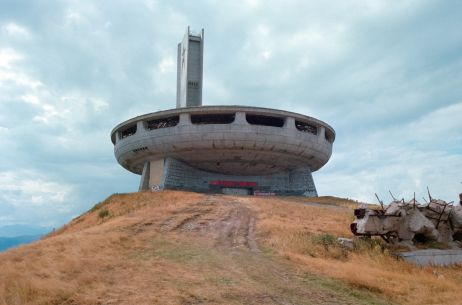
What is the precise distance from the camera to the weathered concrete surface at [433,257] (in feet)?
50.3

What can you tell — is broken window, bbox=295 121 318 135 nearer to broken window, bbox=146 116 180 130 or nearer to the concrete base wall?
the concrete base wall

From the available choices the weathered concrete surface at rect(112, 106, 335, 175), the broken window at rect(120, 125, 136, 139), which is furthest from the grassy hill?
the broken window at rect(120, 125, 136, 139)

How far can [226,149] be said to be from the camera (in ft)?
146

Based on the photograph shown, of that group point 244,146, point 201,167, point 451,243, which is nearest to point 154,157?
point 201,167

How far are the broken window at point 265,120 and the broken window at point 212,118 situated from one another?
6.66 ft

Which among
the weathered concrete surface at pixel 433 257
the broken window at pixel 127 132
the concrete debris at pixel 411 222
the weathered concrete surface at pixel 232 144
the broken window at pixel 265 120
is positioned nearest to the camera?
the weathered concrete surface at pixel 433 257

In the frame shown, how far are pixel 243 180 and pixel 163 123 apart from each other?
39.2 ft

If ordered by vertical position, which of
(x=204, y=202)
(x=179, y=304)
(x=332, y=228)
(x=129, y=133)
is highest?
(x=129, y=133)

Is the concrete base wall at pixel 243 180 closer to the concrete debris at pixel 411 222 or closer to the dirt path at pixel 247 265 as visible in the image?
the dirt path at pixel 247 265

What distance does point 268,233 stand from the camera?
61.9 feet

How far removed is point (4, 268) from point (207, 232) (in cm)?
943

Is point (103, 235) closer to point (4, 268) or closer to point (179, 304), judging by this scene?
point (4, 268)

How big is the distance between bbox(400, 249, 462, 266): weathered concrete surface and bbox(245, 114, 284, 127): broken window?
31.3 m

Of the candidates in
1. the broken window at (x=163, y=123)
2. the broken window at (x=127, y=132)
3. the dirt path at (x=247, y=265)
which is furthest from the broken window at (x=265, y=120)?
the dirt path at (x=247, y=265)
